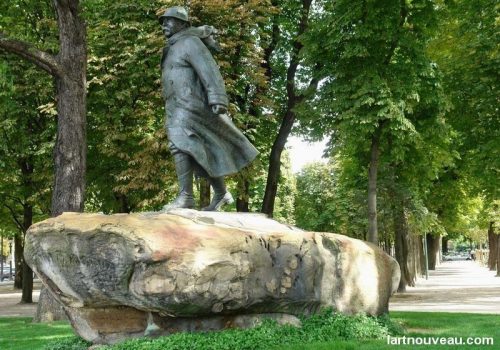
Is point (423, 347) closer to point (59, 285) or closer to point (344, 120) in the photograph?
point (59, 285)

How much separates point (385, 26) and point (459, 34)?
534 cm

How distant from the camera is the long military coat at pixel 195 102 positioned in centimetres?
880

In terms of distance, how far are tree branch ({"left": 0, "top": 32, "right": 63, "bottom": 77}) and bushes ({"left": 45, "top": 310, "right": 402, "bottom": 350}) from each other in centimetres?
784

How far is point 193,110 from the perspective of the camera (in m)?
8.88

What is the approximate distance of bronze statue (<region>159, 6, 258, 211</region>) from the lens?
8.80 metres

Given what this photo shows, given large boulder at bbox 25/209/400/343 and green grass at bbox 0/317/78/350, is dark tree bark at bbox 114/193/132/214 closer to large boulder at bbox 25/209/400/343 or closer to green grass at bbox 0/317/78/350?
green grass at bbox 0/317/78/350

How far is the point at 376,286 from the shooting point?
943cm

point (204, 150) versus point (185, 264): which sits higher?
point (204, 150)

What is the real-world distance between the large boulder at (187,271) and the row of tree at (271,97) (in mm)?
6693

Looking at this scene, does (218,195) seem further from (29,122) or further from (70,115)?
(29,122)

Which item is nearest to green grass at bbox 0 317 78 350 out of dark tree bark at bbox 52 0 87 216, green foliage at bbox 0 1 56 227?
dark tree bark at bbox 52 0 87 216

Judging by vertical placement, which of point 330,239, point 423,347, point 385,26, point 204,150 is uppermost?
point 385,26

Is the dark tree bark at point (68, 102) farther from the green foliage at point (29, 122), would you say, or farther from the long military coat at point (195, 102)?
the long military coat at point (195, 102)

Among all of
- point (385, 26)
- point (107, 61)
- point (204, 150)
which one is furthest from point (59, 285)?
point (107, 61)
